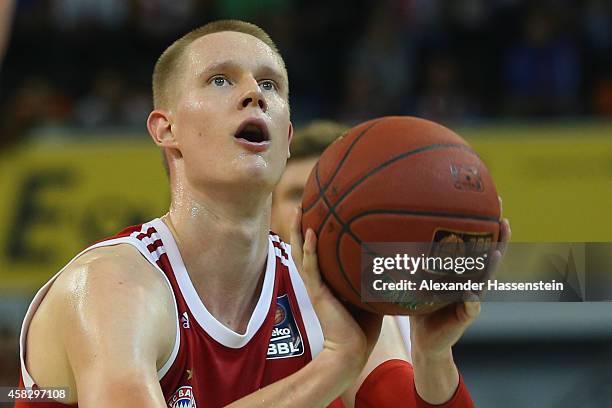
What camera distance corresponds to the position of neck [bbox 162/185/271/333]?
341 centimetres

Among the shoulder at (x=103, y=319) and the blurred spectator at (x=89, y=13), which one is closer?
the shoulder at (x=103, y=319)

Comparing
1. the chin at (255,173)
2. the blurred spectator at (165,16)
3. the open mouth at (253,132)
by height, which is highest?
the blurred spectator at (165,16)

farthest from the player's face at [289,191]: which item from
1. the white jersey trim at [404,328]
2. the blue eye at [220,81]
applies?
the blue eye at [220,81]

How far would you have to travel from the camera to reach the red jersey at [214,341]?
10.7 ft

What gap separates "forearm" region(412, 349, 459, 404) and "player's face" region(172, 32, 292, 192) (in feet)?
2.50

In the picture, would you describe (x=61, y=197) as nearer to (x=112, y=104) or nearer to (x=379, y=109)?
(x=112, y=104)

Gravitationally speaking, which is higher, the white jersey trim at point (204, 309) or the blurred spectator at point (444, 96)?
the blurred spectator at point (444, 96)

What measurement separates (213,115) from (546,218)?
197 inches

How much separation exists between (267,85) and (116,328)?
1058mm

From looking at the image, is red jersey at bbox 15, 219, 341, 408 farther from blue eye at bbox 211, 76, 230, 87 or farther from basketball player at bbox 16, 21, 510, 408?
blue eye at bbox 211, 76, 230, 87

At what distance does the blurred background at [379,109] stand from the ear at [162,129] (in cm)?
336

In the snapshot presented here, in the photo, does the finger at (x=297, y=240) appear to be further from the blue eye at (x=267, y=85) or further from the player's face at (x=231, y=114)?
the blue eye at (x=267, y=85)

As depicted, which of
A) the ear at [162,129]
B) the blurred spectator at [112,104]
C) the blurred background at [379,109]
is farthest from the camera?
the blurred spectator at [112,104]

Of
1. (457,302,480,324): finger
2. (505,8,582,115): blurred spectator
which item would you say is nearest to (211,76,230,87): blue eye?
(457,302,480,324): finger
